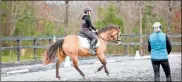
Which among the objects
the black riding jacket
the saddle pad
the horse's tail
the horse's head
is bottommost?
the horse's tail

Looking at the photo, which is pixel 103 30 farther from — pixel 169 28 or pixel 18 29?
pixel 169 28

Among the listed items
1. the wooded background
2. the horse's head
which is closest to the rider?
the horse's head

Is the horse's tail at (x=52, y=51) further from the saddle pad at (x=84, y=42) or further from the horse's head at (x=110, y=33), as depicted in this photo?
the horse's head at (x=110, y=33)

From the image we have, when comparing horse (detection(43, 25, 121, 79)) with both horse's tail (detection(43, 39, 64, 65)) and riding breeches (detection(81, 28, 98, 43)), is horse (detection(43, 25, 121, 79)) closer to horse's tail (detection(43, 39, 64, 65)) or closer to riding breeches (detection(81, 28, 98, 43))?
horse's tail (detection(43, 39, 64, 65))

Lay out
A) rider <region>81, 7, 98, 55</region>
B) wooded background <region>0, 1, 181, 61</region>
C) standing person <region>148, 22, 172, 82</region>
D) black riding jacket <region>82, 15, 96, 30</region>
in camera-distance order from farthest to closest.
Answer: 1. wooded background <region>0, 1, 181, 61</region>
2. rider <region>81, 7, 98, 55</region>
3. black riding jacket <region>82, 15, 96, 30</region>
4. standing person <region>148, 22, 172, 82</region>

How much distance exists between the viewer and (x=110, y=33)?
15.2 m

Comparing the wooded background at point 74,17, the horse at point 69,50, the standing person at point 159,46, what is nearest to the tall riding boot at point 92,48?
the horse at point 69,50

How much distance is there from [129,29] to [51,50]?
2167cm

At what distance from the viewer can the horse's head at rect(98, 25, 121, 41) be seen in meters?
15.0

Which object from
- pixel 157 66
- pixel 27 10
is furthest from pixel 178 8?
pixel 157 66

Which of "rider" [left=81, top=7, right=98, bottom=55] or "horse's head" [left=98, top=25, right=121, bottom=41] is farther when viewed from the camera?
"horse's head" [left=98, top=25, right=121, bottom=41]

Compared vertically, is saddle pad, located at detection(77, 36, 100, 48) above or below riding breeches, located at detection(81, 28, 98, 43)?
below

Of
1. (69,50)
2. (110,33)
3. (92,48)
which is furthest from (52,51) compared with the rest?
(110,33)

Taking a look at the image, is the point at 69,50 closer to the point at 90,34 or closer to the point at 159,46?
the point at 90,34
